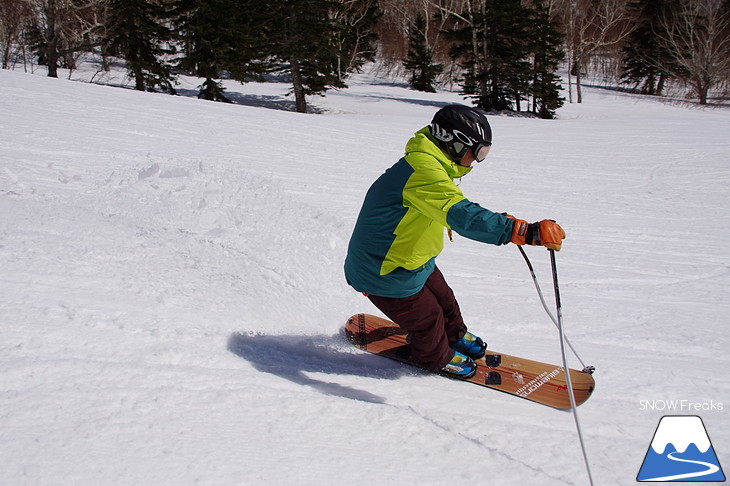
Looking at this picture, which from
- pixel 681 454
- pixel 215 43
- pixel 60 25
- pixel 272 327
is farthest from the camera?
pixel 215 43

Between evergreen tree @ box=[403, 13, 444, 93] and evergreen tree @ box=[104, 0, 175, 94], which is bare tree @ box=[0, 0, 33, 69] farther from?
evergreen tree @ box=[403, 13, 444, 93]

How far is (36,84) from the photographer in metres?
11.4

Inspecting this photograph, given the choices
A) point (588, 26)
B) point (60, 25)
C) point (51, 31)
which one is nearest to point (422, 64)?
point (588, 26)

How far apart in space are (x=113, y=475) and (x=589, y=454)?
2.10 metres

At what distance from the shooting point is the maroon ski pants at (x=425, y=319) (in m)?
3.12

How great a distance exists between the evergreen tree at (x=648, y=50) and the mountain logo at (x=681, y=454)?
39158 millimetres

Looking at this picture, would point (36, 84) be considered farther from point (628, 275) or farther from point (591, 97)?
point (591, 97)

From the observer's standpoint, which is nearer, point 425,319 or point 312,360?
point 425,319

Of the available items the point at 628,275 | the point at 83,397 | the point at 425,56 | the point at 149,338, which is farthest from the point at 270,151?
the point at 425,56

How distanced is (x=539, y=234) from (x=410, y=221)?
720 mm

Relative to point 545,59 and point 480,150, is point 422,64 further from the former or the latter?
point 480,150

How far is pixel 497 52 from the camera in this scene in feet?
101

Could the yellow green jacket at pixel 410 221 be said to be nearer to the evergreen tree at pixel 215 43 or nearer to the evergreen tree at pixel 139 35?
the evergreen tree at pixel 215 43

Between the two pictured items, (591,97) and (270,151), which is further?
(591,97)
